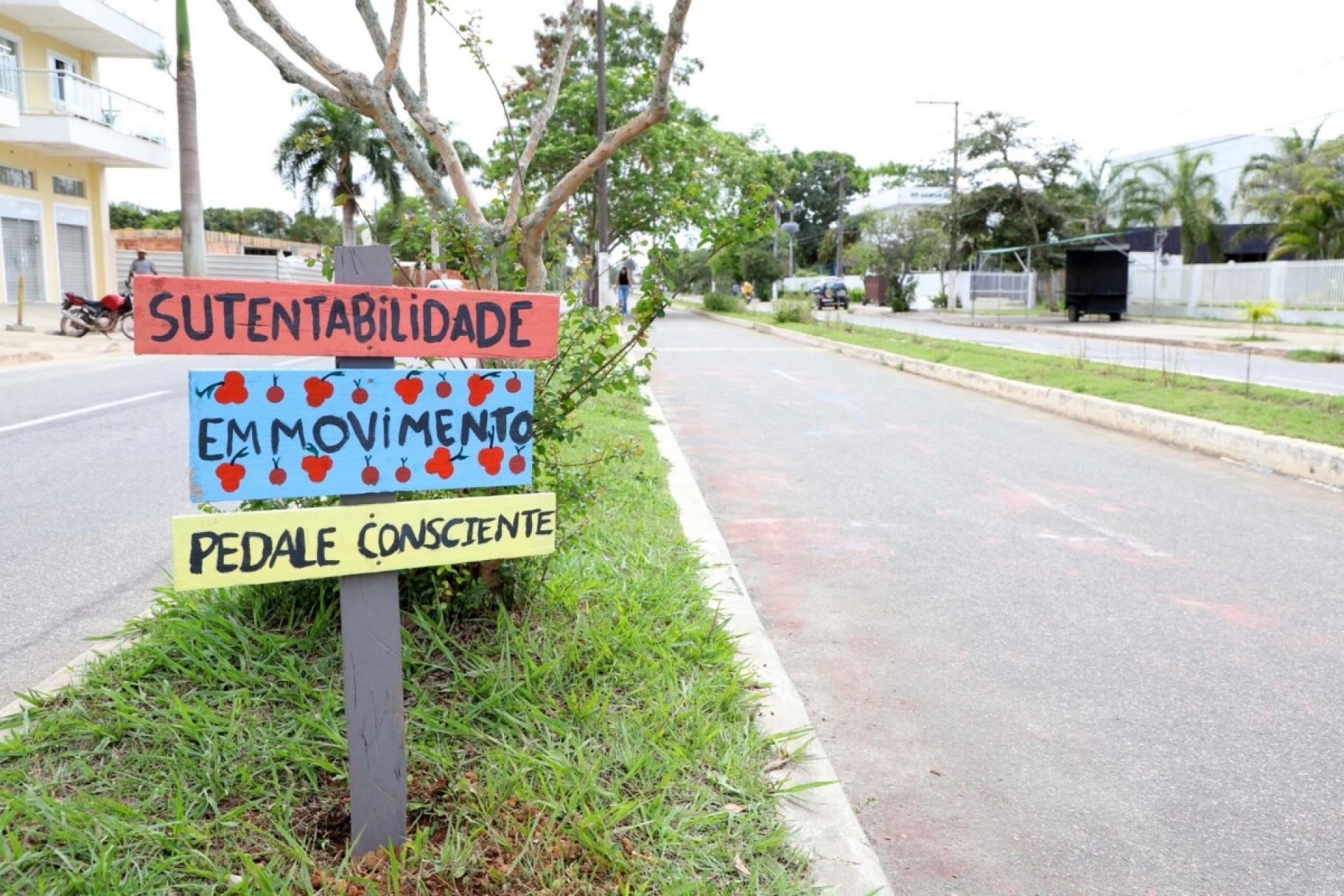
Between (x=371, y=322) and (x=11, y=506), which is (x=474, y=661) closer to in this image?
(x=371, y=322)

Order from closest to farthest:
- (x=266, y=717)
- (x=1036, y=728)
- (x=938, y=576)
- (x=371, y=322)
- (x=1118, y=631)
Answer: (x=371, y=322) → (x=266, y=717) → (x=1036, y=728) → (x=1118, y=631) → (x=938, y=576)

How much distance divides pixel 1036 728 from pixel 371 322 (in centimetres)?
263

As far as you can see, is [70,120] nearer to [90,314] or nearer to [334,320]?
[90,314]

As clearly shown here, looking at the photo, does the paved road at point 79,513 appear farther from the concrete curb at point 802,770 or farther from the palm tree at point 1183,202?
the palm tree at point 1183,202

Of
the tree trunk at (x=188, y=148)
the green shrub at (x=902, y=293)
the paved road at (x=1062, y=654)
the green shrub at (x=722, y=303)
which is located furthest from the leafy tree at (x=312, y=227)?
the paved road at (x=1062, y=654)

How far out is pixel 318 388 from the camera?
252 cm

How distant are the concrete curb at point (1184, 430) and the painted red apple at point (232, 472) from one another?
7.80m

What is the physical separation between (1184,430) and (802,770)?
7.64 meters

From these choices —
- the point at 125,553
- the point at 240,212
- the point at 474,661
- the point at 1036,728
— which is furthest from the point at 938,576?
the point at 240,212

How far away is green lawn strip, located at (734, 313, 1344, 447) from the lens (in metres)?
9.34

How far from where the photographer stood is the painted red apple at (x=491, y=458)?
2775mm

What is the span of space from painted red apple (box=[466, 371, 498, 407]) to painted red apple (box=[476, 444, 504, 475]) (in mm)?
126

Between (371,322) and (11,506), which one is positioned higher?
(371,322)

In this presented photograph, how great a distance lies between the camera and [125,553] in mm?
5637
